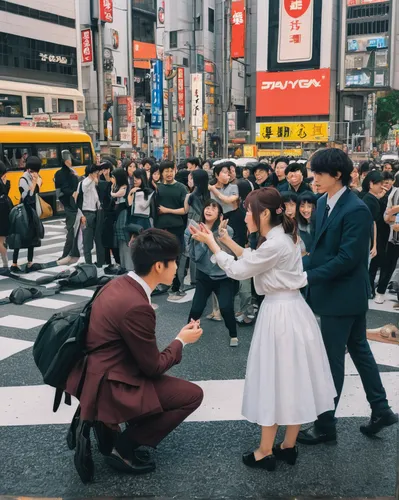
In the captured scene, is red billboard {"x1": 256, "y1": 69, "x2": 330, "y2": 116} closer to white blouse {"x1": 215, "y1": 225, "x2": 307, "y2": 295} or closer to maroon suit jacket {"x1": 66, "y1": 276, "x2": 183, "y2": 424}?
white blouse {"x1": 215, "y1": 225, "x2": 307, "y2": 295}

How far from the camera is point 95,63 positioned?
4406 cm

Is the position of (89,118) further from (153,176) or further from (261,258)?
(261,258)

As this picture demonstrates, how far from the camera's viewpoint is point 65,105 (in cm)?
3878

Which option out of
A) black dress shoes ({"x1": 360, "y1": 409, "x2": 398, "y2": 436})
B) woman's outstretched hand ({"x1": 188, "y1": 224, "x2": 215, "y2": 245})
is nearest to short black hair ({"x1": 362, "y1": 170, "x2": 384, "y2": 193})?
black dress shoes ({"x1": 360, "y1": 409, "x2": 398, "y2": 436})

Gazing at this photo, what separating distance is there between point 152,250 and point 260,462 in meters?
1.44

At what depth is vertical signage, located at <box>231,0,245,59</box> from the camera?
50719 millimetres

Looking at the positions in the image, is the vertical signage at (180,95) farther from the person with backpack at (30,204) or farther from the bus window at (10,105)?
the person with backpack at (30,204)

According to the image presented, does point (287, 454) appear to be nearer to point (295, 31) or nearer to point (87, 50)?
point (87, 50)

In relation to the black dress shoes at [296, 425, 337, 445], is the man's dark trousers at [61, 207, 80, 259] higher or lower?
higher

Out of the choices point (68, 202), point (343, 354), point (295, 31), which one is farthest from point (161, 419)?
point (295, 31)

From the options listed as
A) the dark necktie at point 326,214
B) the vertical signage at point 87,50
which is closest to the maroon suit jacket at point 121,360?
the dark necktie at point 326,214

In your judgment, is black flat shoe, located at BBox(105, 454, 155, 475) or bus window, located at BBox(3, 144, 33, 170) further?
bus window, located at BBox(3, 144, 33, 170)

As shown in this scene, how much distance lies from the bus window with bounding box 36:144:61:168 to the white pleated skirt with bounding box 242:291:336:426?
15.6 m

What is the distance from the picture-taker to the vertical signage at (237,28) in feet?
166
